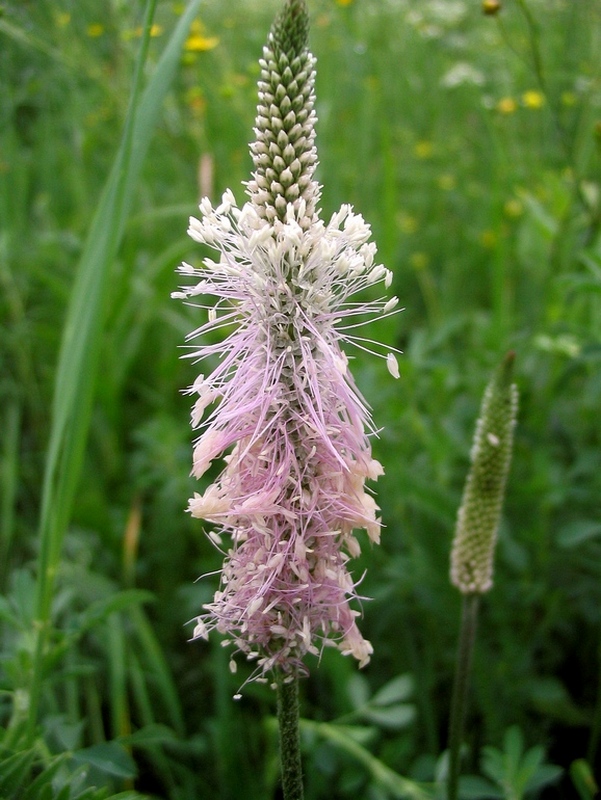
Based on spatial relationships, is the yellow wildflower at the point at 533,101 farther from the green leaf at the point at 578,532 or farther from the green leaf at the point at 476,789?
the green leaf at the point at 476,789

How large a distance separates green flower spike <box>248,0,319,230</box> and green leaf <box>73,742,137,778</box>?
4.23 ft

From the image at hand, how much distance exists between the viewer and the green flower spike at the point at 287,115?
1.27 meters

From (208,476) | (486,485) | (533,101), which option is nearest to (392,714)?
(486,485)

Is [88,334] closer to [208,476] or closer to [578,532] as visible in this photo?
[578,532]

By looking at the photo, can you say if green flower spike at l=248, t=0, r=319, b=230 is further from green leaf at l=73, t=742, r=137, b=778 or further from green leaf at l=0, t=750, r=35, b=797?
green leaf at l=73, t=742, r=137, b=778

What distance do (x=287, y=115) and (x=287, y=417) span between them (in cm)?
54

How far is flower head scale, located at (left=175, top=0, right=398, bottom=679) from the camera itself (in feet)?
4.26

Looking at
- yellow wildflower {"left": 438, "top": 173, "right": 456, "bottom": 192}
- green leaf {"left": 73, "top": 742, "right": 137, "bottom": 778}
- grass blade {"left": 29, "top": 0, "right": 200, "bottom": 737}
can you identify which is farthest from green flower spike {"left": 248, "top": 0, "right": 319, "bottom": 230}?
yellow wildflower {"left": 438, "top": 173, "right": 456, "bottom": 192}

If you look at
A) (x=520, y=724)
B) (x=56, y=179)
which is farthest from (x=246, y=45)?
(x=520, y=724)

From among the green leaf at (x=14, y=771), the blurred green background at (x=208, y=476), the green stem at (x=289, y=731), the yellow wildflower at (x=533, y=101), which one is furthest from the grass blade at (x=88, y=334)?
the yellow wildflower at (x=533, y=101)

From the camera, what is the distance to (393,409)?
123 inches

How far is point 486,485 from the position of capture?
1860 mm

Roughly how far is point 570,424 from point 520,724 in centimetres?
133

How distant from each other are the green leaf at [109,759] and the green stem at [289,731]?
45 centimetres
